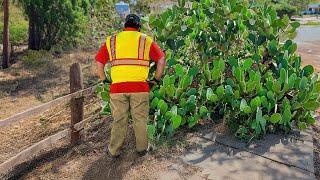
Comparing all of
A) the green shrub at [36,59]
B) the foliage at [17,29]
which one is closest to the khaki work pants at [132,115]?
the green shrub at [36,59]

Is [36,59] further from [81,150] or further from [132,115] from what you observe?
[132,115]

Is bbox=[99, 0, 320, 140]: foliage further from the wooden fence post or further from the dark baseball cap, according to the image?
the dark baseball cap

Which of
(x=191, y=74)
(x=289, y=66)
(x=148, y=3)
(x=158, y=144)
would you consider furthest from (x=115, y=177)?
(x=148, y=3)

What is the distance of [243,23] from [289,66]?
3.01ft

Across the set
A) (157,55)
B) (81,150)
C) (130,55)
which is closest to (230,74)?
(157,55)

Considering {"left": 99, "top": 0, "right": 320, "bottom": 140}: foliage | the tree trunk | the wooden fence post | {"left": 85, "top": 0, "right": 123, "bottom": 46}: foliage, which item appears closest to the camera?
{"left": 99, "top": 0, "right": 320, "bottom": 140}: foliage

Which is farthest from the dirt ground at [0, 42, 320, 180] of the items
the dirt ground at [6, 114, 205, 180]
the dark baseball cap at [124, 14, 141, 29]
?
the dark baseball cap at [124, 14, 141, 29]

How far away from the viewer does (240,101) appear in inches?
226

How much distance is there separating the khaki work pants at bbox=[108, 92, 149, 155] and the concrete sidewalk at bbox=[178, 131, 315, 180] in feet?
1.86

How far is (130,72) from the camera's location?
4.70 metres

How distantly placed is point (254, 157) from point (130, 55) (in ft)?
6.04

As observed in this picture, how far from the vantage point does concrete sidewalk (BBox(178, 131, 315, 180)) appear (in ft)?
15.7

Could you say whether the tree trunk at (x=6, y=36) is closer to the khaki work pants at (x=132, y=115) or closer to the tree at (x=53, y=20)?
the tree at (x=53, y=20)

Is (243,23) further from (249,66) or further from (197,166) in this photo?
(197,166)
